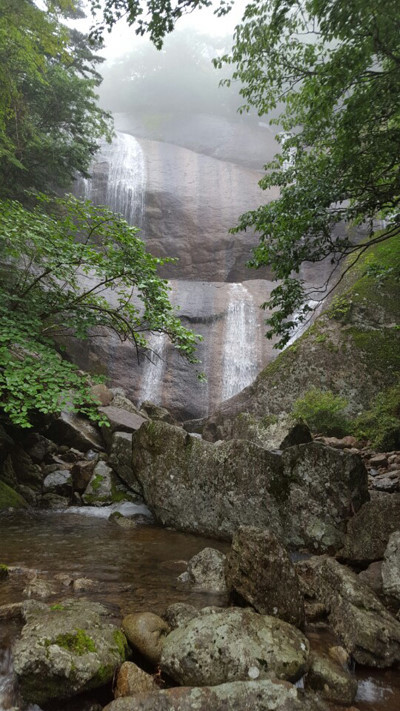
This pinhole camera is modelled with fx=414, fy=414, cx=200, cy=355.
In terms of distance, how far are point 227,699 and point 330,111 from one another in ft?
19.4

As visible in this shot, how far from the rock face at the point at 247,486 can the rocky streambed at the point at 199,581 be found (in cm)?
2

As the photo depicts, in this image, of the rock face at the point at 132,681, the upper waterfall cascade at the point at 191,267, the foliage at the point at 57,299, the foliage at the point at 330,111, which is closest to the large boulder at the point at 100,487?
the foliage at the point at 57,299

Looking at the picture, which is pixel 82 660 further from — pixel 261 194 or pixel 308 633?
pixel 261 194

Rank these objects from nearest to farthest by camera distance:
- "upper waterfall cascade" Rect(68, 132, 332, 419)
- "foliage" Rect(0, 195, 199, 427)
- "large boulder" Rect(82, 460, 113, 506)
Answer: "foliage" Rect(0, 195, 199, 427), "large boulder" Rect(82, 460, 113, 506), "upper waterfall cascade" Rect(68, 132, 332, 419)

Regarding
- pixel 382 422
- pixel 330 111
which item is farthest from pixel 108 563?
pixel 382 422

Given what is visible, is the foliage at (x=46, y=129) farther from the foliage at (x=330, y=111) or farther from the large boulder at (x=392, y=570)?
the large boulder at (x=392, y=570)

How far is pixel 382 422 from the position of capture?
9672 millimetres

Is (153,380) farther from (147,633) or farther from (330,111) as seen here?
(147,633)

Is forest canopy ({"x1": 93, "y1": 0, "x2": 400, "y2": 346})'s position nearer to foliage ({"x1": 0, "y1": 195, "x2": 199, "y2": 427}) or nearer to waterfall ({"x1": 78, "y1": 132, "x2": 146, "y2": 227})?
foliage ({"x1": 0, "y1": 195, "x2": 199, "y2": 427})

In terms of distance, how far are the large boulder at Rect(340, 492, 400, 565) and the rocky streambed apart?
2cm

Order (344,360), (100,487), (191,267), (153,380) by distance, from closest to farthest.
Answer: (100,487) < (344,360) < (153,380) < (191,267)

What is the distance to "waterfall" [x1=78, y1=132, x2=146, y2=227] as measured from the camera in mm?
28031

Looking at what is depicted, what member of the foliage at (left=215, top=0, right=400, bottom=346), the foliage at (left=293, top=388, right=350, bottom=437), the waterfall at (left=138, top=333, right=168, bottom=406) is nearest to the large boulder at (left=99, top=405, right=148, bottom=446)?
the foliage at (left=293, top=388, right=350, bottom=437)

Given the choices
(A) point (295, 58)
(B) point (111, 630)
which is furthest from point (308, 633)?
(A) point (295, 58)
